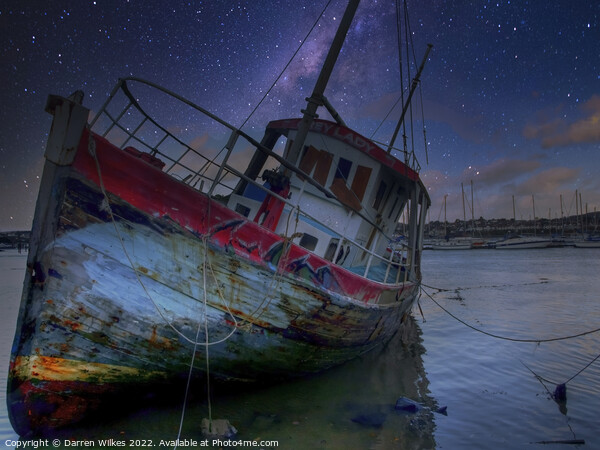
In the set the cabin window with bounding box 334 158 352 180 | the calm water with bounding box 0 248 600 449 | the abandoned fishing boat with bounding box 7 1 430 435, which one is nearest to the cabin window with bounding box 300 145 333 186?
the cabin window with bounding box 334 158 352 180

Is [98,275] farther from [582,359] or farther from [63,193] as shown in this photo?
[582,359]

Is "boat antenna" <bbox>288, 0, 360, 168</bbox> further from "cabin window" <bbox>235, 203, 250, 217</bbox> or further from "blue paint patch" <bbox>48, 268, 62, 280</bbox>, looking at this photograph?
"blue paint patch" <bbox>48, 268, 62, 280</bbox>

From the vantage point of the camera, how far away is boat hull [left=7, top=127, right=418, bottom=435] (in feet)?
11.5

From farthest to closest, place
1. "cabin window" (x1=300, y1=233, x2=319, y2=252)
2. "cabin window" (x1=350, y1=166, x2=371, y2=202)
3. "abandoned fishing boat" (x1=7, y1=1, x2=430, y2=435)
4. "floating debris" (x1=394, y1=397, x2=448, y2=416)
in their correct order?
1. "cabin window" (x1=350, y1=166, x2=371, y2=202)
2. "cabin window" (x1=300, y1=233, x2=319, y2=252)
3. "floating debris" (x1=394, y1=397, x2=448, y2=416)
4. "abandoned fishing boat" (x1=7, y1=1, x2=430, y2=435)

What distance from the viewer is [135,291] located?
3.73 m

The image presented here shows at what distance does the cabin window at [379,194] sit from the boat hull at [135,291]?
3.66 metres

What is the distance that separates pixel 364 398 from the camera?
540 centimetres

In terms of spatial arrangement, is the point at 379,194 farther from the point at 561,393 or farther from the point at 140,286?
the point at 140,286

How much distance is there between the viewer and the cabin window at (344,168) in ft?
23.8

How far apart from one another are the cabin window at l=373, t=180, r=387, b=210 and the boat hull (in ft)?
12.0

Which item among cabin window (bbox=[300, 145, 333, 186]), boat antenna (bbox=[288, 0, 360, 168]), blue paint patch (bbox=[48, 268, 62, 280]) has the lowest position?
blue paint patch (bbox=[48, 268, 62, 280])

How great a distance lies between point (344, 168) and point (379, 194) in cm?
109

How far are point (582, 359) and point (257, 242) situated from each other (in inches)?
287

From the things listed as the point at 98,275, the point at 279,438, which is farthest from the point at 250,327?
the point at 98,275
